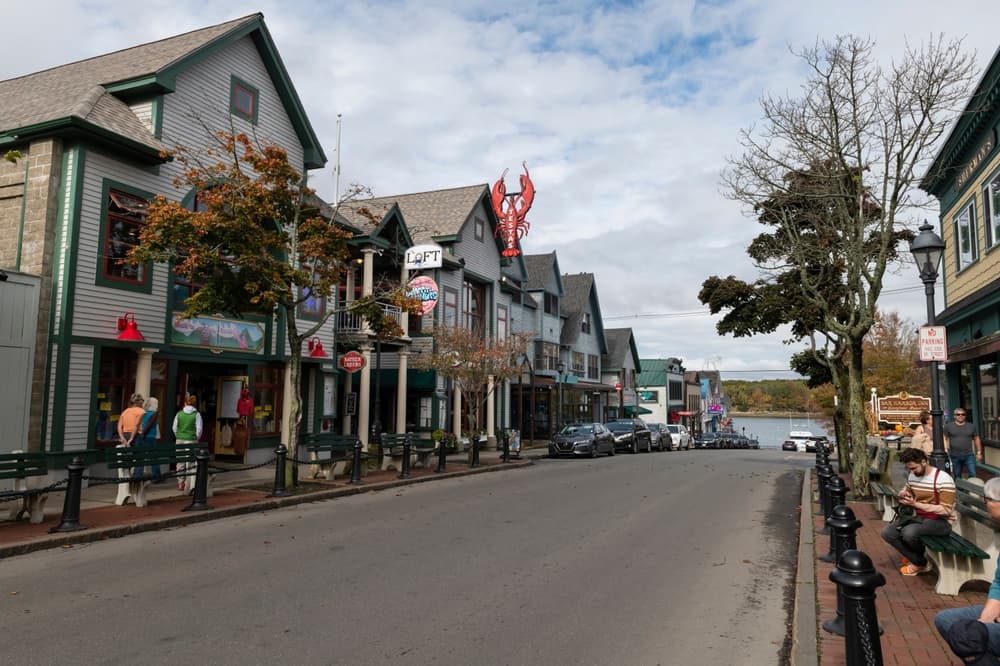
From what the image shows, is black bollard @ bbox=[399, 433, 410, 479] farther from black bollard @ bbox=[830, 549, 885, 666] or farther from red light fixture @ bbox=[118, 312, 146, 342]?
black bollard @ bbox=[830, 549, 885, 666]

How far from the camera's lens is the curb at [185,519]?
888 centimetres

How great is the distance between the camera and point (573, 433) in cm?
2992

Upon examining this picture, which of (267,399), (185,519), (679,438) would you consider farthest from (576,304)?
(185,519)

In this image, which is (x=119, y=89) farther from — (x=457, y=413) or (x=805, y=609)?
(x=805, y=609)

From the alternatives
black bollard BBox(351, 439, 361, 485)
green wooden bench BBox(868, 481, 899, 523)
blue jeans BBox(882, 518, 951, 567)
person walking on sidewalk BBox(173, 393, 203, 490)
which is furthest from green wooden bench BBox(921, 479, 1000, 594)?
person walking on sidewalk BBox(173, 393, 203, 490)

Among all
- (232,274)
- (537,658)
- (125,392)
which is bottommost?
(537,658)

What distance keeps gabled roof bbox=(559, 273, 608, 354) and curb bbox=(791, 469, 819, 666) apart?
36304mm

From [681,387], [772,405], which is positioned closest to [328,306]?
[681,387]

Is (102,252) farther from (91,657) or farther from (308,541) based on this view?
(91,657)

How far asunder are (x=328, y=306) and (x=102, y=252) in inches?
305

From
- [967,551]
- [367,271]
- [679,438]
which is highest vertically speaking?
[367,271]

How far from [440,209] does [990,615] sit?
1121 inches

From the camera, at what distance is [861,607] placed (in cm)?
403

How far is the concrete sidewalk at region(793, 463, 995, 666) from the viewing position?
5.15 m
